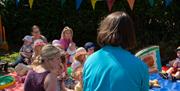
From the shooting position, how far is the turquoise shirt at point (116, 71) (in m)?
2.42

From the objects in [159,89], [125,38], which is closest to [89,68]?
[125,38]

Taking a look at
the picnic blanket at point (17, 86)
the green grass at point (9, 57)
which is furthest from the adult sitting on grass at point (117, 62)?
the green grass at point (9, 57)

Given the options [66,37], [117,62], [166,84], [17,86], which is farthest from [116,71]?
[66,37]

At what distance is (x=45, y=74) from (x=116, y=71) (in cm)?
117

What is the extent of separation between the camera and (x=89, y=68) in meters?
2.49

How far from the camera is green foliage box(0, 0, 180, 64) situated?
9.72 metres

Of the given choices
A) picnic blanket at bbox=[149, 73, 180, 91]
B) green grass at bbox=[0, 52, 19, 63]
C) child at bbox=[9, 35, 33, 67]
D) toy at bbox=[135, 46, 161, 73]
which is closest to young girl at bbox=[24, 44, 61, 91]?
toy at bbox=[135, 46, 161, 73]

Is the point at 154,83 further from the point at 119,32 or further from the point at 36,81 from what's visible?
the point at 119,32

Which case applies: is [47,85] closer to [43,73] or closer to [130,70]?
[43,73]

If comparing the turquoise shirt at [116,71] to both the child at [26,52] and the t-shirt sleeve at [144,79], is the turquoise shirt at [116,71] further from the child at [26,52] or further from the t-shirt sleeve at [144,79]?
the child at [26,52]

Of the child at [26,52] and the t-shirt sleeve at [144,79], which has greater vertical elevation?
the t-shirt sleeve at [144,79]

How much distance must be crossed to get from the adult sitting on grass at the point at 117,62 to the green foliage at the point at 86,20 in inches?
267

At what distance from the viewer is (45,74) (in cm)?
346

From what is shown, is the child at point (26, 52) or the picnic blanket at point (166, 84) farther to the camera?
the child at point (26, 52)
